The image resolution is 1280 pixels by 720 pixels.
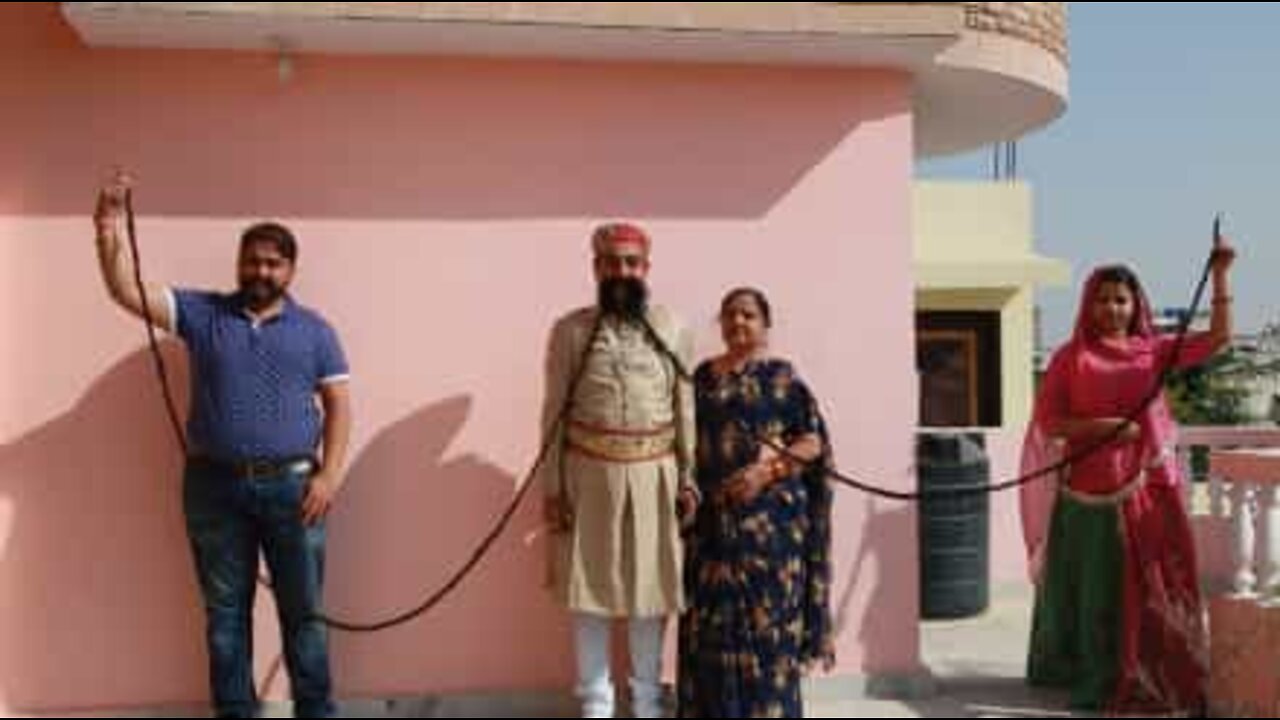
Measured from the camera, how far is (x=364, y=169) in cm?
460

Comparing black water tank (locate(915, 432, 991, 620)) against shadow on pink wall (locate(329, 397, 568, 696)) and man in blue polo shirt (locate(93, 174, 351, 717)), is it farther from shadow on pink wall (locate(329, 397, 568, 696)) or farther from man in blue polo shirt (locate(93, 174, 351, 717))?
man in blue polo shirt (locate(93, 174, 351, 717))

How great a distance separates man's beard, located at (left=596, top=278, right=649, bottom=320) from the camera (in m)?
4.18

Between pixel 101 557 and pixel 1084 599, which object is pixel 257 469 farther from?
pixel 1084 599

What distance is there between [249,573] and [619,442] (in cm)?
127

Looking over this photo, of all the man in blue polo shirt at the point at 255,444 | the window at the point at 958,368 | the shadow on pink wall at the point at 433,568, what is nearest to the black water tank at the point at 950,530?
the shadow on pink wall at the point at 433,568

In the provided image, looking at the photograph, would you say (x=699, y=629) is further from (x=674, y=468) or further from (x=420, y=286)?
(x=420, y=286)

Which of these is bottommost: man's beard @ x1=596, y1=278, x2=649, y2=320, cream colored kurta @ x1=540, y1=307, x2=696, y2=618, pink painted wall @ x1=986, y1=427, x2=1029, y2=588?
pink painted wall @ x1=986, y1=427, x2=1029, y2=588

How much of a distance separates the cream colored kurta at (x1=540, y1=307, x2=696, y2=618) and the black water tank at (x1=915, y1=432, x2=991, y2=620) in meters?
2.47

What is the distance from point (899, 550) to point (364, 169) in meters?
2.39

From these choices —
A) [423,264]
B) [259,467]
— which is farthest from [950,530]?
[259,467]

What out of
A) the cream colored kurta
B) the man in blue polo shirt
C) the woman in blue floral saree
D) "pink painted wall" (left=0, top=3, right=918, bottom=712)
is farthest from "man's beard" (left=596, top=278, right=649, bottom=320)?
the man in blue polo shirt

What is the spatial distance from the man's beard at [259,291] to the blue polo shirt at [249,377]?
0.04 m

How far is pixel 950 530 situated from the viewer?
6.40 metres

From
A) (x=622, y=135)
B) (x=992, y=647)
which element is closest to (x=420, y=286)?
(x=622, y=135)
